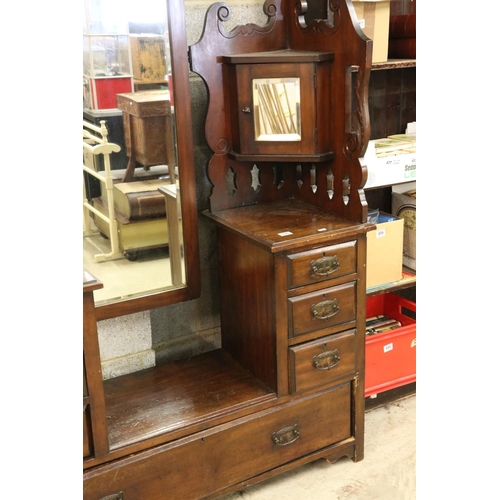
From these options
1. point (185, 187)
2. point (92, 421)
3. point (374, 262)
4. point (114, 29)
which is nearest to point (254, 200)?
point (185, 187)

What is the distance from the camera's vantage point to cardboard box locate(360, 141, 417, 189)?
229 cm

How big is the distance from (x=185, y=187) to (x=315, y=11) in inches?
28.9

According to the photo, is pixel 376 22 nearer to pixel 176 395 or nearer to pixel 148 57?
pixel 148 57

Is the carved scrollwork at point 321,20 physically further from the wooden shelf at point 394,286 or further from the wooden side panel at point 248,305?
the wooden shelf at point 394,286

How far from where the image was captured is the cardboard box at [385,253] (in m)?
2.37

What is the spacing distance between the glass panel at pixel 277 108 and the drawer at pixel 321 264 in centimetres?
41

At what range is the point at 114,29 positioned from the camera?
1.80 meters

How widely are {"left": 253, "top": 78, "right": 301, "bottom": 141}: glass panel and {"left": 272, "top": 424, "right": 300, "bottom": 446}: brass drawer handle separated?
0.95m

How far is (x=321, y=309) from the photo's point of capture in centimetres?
197

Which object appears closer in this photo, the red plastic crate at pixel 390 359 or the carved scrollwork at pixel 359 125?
the carved scrollwork at pixel 359 125

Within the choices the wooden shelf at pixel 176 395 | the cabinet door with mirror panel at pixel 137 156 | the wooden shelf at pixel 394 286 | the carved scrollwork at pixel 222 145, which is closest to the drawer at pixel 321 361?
→ the wooden shelf at pixel 176 395

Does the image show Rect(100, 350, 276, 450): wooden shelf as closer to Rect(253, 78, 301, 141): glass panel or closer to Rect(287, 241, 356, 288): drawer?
Rect(287, 241, 356, 288): drawer

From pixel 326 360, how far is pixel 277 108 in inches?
33.0

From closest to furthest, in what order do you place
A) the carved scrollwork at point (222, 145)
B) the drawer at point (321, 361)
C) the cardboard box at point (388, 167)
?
the drawer at point (321, 361)
the carved scrollwork at point (222, 145)
the cardboard box at point (388, 167)
